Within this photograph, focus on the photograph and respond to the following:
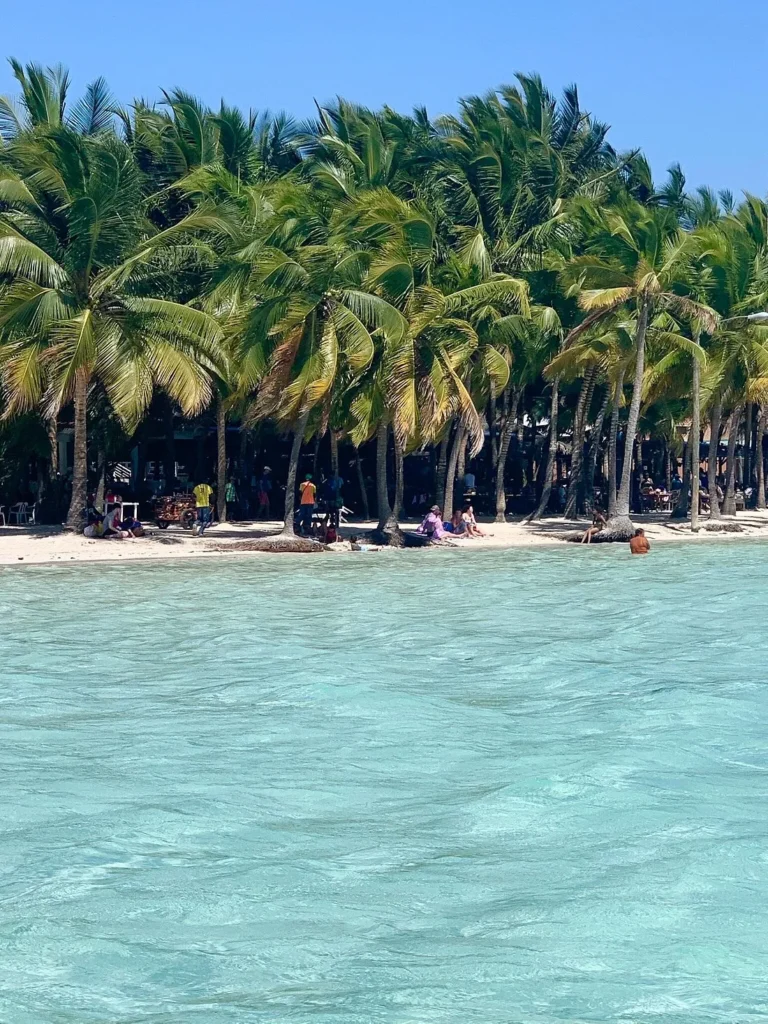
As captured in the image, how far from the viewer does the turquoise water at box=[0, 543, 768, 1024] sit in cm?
660

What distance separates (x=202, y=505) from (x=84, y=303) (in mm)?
4956

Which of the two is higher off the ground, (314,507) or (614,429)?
(614,429)

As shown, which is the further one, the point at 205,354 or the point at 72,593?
the point at 205,354

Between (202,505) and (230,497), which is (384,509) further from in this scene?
(230,497)

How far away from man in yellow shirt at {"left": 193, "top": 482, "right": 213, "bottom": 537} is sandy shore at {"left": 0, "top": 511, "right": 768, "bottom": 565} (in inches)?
11.4

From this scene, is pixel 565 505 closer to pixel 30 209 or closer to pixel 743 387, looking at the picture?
pixel 743 387

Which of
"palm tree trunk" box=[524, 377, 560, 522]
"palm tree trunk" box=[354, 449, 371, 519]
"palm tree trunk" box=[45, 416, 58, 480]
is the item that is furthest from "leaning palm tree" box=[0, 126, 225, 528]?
"palm tree trunk" box=[524, 377, 560, 522]

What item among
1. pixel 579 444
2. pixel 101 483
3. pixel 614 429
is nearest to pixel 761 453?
pixel 579 444

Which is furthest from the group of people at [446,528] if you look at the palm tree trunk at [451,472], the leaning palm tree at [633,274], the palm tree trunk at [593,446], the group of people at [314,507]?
the palm tree trunk at [593,446]

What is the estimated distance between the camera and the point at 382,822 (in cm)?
918

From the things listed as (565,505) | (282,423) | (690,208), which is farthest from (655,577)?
(690,208)

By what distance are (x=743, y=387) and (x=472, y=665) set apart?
22594mm

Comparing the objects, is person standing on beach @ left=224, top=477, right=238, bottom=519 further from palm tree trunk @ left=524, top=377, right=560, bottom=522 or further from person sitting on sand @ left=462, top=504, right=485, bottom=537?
palm tree trunk @ left=524, top=377, right=560, bottom=522

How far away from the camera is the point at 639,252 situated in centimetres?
3084
